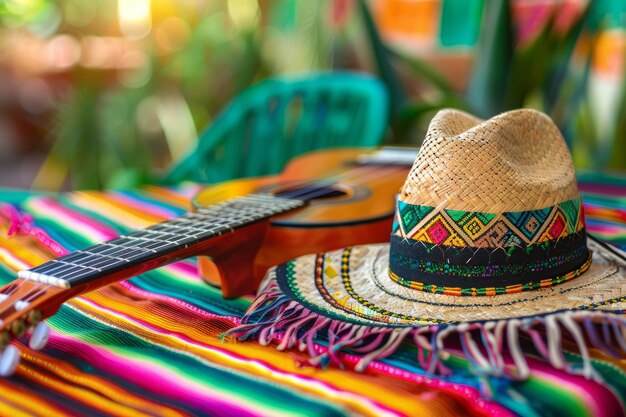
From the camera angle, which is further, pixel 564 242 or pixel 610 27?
pixel 610 27

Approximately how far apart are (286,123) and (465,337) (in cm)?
127

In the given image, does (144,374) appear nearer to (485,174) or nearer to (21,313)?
(21,313)

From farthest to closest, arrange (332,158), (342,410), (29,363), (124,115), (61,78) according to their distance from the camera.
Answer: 1. (61,78)
2. (124,115)
3. (332,158)
4. (29,363)
5. (342,410)

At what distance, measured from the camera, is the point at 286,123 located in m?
1.78

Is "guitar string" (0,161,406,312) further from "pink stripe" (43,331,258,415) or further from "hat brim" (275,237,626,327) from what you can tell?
"pink stripe" (43,331,258,415)

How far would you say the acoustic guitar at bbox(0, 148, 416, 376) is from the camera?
1.94 feet

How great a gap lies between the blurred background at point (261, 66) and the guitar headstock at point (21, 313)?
3.08ft

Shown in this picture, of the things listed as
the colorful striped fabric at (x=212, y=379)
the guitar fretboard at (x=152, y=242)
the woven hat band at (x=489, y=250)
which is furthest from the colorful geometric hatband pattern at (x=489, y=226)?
the guitar fretboard at (x=152, y=242)

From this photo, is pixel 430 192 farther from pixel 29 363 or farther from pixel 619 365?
pixel 29 363

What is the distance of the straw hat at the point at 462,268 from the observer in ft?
2.00

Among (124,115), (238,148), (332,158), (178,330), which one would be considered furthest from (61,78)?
(178,330)

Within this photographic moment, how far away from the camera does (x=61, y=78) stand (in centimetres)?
479

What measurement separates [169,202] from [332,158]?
1.04 ft

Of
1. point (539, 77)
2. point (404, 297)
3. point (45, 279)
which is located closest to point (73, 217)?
point (45, 279)
